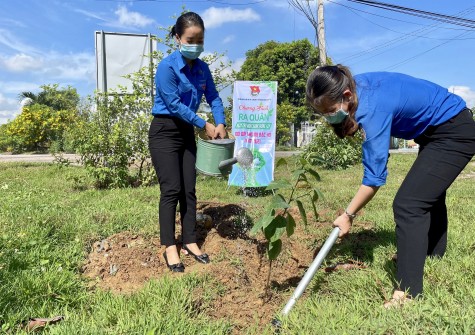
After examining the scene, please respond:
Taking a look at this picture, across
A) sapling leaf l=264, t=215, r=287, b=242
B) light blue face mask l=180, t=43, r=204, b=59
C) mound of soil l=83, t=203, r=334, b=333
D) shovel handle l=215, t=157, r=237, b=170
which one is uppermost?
light blue face mask l=180, t=43, r=204, b=59

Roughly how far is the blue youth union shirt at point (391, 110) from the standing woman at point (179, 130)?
4.04ft

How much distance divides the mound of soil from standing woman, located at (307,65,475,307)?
0.70m

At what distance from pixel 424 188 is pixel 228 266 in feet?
4.47

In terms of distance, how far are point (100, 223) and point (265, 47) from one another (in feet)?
91.5

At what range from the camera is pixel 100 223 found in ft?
12.2

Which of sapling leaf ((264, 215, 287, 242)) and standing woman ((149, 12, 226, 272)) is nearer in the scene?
sapling leaf ((264, 215, 287, 242))

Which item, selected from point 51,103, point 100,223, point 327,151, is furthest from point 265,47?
point 100,223

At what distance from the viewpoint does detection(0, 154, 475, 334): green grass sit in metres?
1.91

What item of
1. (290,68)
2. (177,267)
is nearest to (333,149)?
(177,267)

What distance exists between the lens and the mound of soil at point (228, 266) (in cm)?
238

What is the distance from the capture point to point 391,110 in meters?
2.08

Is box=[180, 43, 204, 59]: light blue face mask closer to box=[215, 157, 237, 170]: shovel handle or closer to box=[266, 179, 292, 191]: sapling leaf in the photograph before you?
A: box=[215, 157, 237, 170]: shovel handle

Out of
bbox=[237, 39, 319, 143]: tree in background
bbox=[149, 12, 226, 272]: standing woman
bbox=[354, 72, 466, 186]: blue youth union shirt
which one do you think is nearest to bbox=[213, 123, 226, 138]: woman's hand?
bbox=[149, 12, 226, 272]: standing woman

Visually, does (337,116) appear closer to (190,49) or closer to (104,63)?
(190,49)
